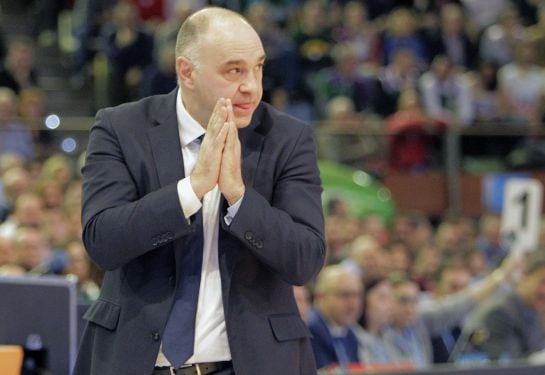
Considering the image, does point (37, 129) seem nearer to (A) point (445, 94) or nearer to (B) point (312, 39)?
(B) point (312, 39)

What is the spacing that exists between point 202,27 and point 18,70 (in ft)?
33.4

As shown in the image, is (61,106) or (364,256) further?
(61,106)

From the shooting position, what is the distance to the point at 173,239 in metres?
3.53

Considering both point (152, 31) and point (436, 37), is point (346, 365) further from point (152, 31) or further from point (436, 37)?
point (436, 37)

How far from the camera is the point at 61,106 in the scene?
14.6 meters

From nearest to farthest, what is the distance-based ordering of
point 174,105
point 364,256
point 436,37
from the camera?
point 174,105
point 364,256
point 436,37

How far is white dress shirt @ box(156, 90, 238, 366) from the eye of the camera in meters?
3.55

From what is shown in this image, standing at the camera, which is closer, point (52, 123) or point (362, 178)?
point (52, 123)

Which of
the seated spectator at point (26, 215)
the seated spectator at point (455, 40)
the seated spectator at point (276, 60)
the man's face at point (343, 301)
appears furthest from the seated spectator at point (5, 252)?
the seated spectator at point (455, 40)

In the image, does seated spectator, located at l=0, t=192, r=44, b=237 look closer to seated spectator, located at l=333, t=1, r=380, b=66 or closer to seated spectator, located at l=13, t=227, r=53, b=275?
seated spectator, located at l=13, t=227, r=53, b=275

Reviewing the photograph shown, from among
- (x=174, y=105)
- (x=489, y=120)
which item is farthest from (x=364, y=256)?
(x=174, y=105)

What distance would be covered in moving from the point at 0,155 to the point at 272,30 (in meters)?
4.29

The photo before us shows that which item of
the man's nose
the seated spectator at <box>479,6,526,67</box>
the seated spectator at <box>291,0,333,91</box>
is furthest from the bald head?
the seated spectator at <box>479,6,526,67</box>

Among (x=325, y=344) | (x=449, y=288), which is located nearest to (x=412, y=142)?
(x=449, y=288)
